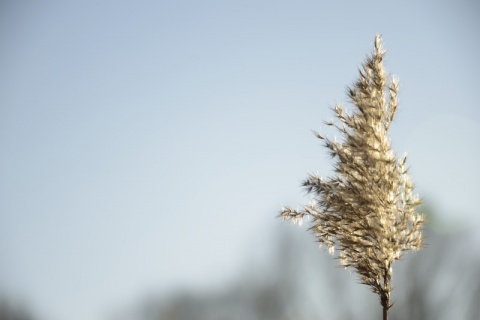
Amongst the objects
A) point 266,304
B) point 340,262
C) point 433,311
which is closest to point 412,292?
point 433,311

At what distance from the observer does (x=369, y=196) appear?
23.5 feet

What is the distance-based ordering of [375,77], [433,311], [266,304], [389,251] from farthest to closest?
1. [266,304]
2. [433,311]
3. [375,77]
4. [389,251]

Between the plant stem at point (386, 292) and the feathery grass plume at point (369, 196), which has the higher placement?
the feathery grass plume at point (369, 196)

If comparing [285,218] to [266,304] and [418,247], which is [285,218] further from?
[266,304]

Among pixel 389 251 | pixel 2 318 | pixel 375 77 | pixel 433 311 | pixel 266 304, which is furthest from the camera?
pixel 2 318

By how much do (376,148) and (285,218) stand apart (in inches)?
60.9

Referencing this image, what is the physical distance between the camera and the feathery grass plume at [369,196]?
714 centimetres

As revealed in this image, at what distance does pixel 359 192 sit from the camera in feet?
23.7

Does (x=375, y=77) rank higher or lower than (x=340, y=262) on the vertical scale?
higher

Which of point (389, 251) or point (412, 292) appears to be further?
point (412, 292)

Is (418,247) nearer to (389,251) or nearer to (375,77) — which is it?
(389,251)

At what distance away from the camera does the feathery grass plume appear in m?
7.14

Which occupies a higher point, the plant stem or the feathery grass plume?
the feathery grass plume

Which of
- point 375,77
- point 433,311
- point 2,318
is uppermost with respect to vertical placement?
point 2,318
